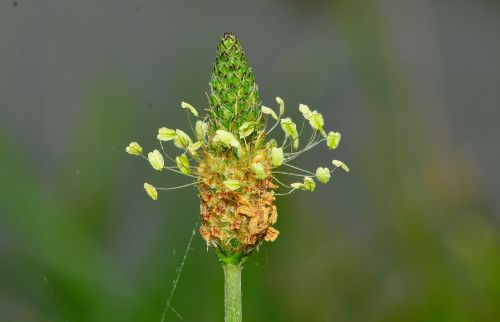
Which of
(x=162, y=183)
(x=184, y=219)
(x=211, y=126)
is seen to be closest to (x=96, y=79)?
(x=162, y=183)

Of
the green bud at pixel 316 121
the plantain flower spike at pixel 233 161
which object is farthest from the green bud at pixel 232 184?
the green bud at pixel 316 121

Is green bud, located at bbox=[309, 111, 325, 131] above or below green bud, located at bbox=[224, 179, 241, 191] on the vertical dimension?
above

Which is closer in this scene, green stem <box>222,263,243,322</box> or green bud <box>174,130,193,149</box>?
green stem <box>222,263,243,322</box>

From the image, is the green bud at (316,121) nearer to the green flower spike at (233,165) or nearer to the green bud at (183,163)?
the green flower spike at (233,165)

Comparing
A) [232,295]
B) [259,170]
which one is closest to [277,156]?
[259,170]

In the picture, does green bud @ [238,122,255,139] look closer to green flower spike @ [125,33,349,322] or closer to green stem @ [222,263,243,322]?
green flower spike @ [125,33,349,322]

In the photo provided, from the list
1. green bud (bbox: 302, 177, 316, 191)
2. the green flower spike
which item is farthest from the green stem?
green bud (bbox: 302, 177, 316, 191)

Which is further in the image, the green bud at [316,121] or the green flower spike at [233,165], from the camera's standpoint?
the green bud at [316,121]

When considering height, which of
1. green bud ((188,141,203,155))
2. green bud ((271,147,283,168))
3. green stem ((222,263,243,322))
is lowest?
green stem ((222,263,243,322))
